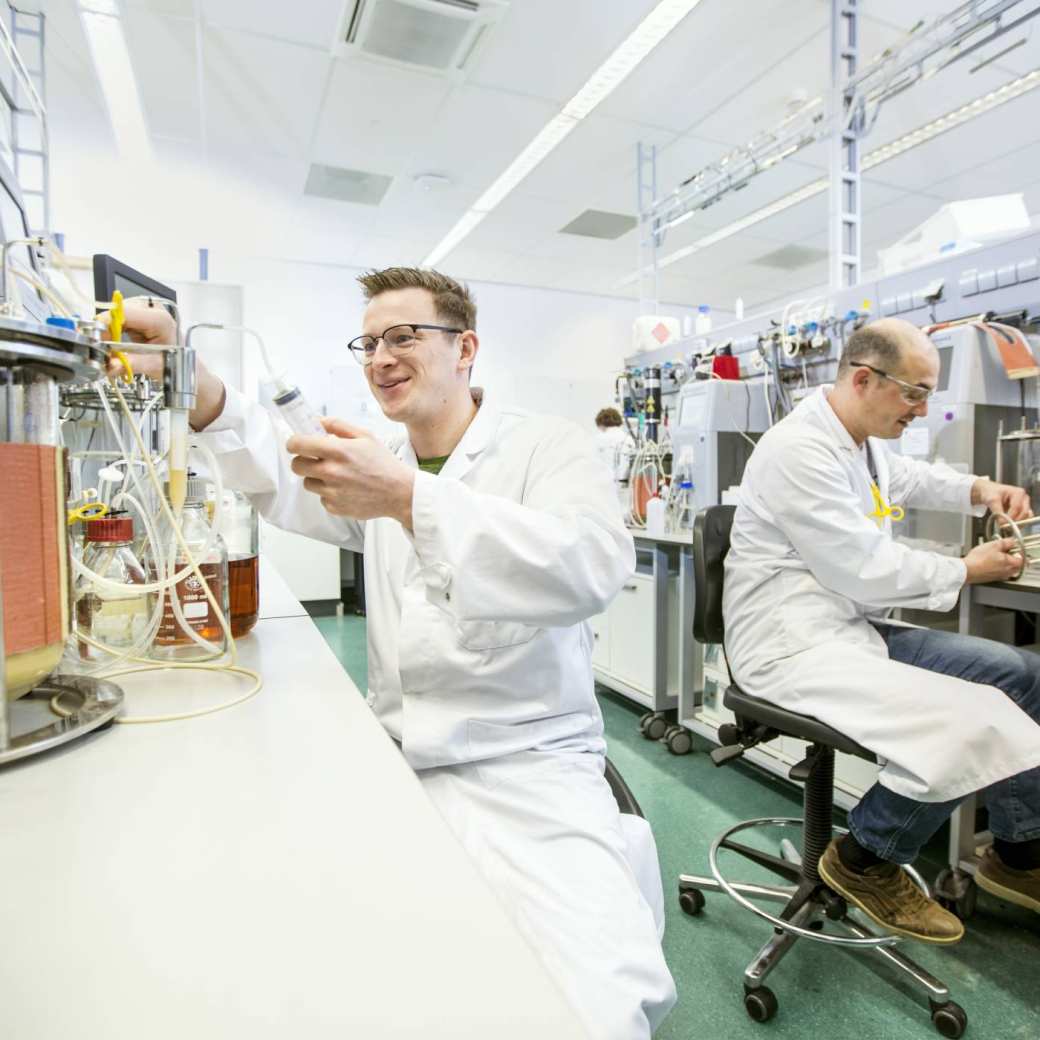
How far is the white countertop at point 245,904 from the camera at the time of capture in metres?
0.31

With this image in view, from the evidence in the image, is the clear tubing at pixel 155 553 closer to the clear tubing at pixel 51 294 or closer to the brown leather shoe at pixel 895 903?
the clear tubing at pixel 51 294

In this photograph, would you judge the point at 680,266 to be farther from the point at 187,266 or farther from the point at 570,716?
the point at 570,716

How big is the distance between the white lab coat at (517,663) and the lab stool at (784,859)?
545 mm

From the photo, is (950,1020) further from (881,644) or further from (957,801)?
(881,644)

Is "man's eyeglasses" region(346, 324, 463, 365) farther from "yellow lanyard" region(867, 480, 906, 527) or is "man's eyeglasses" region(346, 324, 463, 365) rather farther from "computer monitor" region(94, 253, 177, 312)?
"yellow lanyard" region(867, 480, 906, 527)

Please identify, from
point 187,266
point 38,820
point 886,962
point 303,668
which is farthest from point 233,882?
point 187,266

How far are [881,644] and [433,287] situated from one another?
1233 mm

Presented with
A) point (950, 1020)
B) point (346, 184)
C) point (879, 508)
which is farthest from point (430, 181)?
point (950, 1020)

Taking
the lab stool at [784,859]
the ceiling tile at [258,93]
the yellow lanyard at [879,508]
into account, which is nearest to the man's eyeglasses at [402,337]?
the lab stool at [784,859]

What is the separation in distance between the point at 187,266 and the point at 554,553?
5755 mm

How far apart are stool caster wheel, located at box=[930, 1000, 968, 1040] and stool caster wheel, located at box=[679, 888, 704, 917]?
1.60 ft

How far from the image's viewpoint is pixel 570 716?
3.33ft

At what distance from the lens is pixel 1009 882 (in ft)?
4.77

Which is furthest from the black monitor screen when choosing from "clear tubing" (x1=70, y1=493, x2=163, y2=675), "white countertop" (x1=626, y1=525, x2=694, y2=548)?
"clear tubing" (x1=70, y1=493, x2=163, y2=675)
